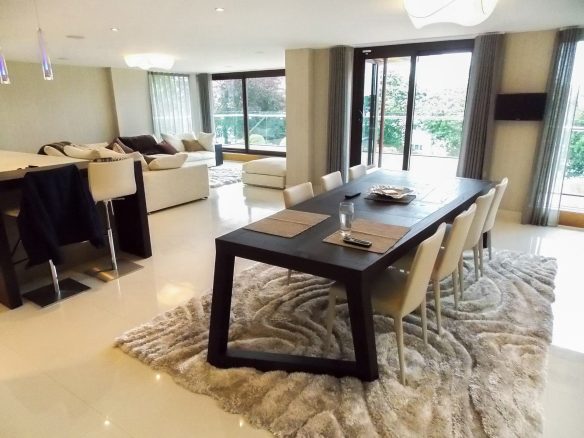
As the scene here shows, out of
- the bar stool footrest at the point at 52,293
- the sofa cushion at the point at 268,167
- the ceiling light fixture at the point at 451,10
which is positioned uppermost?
the ceiling light fixture at the point at 451,10

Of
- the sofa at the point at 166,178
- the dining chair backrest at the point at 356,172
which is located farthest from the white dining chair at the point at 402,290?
the sofa at the point at 166,178

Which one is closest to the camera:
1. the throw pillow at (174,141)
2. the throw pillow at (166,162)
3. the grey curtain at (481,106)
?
the grey curtain at (481,106)

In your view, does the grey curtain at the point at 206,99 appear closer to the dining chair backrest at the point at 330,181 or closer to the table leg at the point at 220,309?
the dining chair backrest at the point at 330,181

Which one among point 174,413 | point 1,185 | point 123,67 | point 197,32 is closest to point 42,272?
point 1,185

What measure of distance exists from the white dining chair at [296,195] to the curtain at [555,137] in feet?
10.4

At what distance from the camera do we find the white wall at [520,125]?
439 cm

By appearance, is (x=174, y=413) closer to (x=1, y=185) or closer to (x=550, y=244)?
(x=1, y=185)

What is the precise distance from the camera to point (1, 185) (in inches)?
105

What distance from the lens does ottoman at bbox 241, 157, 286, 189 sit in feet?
21.5

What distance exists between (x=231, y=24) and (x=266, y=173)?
2.92 metres

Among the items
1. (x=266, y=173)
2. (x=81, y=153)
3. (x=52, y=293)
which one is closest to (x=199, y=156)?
(x=266, y=173)

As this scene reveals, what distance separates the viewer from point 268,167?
6.66 m

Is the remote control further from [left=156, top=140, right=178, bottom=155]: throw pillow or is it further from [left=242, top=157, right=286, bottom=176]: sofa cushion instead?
[left=156, top=140, right=178, bottom=155]: throw pillow

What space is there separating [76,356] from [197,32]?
3818 millimetres
